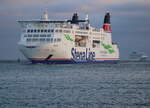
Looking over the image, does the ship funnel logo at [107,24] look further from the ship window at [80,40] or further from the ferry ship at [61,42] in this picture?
the ship window at [80,40]

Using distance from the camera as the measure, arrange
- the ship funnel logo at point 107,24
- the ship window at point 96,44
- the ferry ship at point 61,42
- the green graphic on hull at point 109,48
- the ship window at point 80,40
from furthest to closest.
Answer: the ship funnel logo at point 107,24
the green graphic on hull at point 109,48
the ship window at point 96,44
the ship window at point 80,40
the ferry ship at point 61,42

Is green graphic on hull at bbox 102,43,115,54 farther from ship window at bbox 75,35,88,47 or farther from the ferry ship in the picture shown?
ship window at bbox 75,35,88,47

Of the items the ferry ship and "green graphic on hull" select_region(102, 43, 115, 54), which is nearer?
the ferry ship

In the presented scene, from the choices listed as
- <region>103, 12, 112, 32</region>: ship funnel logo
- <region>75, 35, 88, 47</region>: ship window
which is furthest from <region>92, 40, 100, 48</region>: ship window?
<region>103, 12, 112, 32</region>: ship funnel logo

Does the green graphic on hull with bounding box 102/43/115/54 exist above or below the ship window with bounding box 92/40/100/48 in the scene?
below

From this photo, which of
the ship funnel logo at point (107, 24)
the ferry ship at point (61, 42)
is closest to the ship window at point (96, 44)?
the ferry ship at point (61, 42)

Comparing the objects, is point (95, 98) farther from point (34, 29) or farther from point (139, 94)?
point (34, 29)

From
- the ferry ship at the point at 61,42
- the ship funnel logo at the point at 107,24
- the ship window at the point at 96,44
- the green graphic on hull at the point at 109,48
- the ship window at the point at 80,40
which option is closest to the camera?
the ferry ship at the point at 61,42

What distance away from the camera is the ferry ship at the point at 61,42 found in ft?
288

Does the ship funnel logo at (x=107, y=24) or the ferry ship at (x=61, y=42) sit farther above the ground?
the ship funnel logo at (x=107, y=24)

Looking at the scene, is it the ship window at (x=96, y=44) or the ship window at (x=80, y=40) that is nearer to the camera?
the ship window at (x=80, y=40)

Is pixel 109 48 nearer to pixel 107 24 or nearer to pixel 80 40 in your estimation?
pixel 107 24

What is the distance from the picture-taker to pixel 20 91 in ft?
129

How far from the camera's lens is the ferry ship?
8781 centimetres
